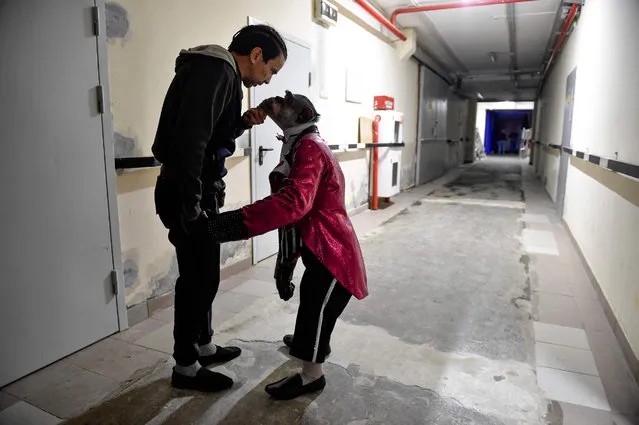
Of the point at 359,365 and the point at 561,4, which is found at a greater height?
the point at 561,4

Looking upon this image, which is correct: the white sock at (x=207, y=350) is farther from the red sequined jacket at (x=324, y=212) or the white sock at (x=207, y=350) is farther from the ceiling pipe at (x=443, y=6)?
the ceiling pipe at (x=443, y=6)

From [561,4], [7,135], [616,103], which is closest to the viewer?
[7,135]

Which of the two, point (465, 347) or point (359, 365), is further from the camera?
point (465, 347)

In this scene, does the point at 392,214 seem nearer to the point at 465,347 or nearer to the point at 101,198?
the point at 465,347

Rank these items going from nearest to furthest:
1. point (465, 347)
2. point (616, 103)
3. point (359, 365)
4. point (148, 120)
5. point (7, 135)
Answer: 1. point (7, 135)
2. point (359, 365)
3. point (465, 347)
4. point (148, 120)
5. point (616, 103)

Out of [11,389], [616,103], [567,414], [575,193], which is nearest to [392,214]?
[575,193]

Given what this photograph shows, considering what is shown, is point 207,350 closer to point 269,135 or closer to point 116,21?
point 116,21

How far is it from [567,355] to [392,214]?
12.2 ft

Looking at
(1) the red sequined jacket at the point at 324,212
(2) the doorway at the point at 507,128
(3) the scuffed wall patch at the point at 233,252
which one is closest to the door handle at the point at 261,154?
(3) the scuffed wall patch at the point at 233,252

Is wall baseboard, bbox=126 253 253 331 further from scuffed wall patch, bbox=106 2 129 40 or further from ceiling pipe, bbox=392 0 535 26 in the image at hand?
ceiling pipe, bbox=392 0 535 26

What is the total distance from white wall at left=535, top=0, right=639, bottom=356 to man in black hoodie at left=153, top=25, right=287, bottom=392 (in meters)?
1.92

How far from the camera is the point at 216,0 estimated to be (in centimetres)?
288

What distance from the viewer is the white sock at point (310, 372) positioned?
1733 millimetres

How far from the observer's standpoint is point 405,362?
2.03 m
